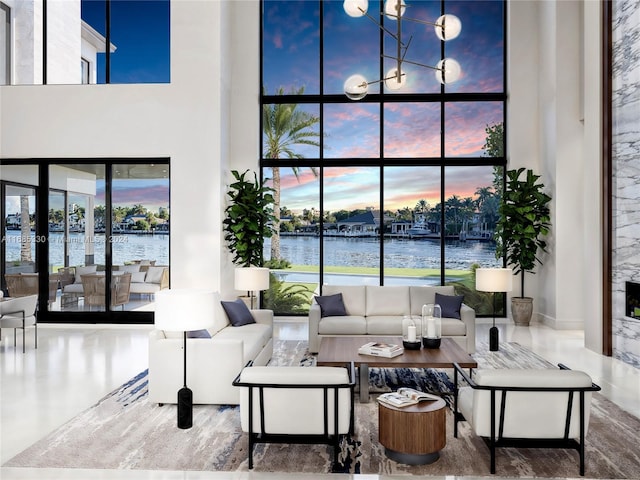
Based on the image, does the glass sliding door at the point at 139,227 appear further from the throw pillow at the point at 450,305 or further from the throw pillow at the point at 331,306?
the throw pillow at the point at 450,305

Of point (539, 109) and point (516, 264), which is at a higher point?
point (539, 109)

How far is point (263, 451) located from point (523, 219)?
A: 21.1 feet

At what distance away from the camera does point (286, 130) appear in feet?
30.5

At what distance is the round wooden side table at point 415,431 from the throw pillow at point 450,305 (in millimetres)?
3382

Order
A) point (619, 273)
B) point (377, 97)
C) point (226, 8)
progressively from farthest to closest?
point (377, 97)
point (226, 8)
point (619, 273)

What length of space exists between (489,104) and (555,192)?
2055mm

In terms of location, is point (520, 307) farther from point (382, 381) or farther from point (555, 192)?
point (382, 381)

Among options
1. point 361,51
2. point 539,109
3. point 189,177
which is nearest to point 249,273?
point 189,177

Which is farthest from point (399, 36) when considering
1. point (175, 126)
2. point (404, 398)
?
point (175, 126)

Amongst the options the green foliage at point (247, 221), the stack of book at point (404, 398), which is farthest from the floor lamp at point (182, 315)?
the green foliage at point (247, 221)

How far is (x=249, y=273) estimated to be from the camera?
6.89 m

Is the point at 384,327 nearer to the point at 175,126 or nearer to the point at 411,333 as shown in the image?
the point at 411,333

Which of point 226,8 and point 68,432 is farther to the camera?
point 226,8

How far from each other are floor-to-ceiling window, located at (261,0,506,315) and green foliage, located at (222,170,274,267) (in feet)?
2.29
